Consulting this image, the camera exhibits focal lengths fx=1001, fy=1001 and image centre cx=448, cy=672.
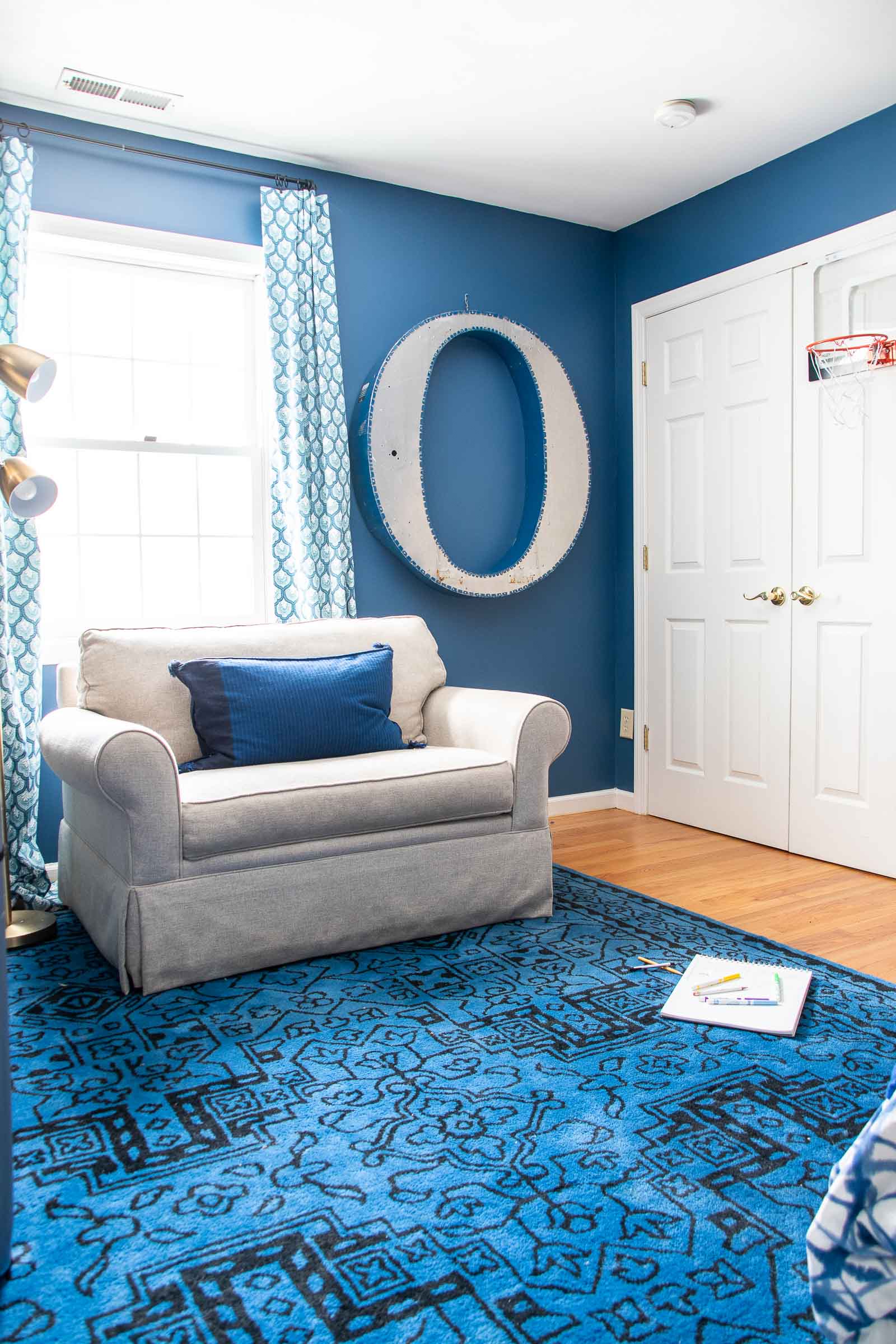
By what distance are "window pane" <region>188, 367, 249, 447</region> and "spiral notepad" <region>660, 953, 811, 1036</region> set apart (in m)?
2.44

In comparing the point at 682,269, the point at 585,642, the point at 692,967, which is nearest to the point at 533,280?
the point at 682,269

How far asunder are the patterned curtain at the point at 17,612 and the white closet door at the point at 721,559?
2451mm

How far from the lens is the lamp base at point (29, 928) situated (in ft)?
8.84

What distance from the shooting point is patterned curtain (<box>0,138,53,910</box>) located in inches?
119

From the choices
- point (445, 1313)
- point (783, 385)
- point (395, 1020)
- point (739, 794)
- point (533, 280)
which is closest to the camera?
point (445, 1313)

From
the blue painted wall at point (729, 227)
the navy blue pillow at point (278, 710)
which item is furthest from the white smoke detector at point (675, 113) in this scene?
the navy blue pillow at point (278, 710)

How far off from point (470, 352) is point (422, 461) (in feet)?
1.68

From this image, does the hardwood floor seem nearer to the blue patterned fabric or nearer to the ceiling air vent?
the blue patterned fabric

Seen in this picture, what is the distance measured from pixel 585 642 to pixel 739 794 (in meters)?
0.97

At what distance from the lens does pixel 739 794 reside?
153 inches

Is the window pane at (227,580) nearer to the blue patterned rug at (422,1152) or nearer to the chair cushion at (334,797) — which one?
the chair cushion at (334,797)

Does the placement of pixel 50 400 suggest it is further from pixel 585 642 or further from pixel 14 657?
pixel 585 642

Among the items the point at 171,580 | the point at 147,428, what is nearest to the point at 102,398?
the point at 147,428

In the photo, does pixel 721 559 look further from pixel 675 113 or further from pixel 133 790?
pixel 133 790
